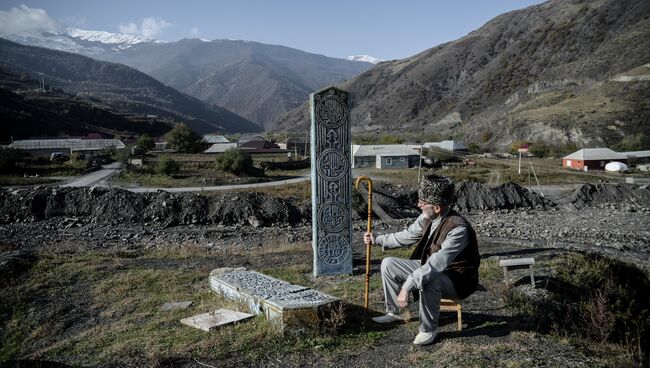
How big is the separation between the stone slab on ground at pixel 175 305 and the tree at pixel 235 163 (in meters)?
39.5

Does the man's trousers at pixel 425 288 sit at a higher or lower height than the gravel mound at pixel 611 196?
higher

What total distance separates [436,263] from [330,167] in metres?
4.69

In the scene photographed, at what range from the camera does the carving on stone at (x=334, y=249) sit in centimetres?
995

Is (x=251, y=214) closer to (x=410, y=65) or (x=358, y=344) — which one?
(x=358, y=344)

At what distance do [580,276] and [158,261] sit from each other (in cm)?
1016

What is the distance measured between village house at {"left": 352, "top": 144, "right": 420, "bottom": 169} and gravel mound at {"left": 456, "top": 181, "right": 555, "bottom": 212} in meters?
24.3

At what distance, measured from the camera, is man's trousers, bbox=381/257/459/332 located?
548cm

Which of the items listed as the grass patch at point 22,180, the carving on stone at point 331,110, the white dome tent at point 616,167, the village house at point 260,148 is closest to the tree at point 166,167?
the grass patch at point 22,180

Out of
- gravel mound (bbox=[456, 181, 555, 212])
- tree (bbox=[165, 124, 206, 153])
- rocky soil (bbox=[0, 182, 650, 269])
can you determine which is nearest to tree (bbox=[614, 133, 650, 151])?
rocky soil (bbox=[0, 182, 650, 269])

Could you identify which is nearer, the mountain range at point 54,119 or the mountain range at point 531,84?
the mountain range at point 531,84

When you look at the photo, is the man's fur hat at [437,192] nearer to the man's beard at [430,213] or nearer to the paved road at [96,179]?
the man's beard at [430,213]

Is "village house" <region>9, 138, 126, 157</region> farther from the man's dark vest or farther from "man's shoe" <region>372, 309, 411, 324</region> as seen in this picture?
the man's dark vest

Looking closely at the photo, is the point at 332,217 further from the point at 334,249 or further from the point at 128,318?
the point at 128,318

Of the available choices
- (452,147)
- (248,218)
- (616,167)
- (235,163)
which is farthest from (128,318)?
(452,147)
